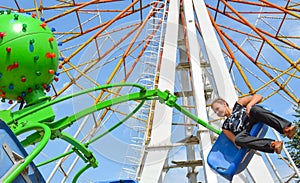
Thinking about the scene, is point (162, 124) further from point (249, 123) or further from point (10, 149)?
point (10, 149)

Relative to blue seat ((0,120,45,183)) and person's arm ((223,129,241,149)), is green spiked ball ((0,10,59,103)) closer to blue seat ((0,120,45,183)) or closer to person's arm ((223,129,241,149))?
blue seat ((0,120,45,183))

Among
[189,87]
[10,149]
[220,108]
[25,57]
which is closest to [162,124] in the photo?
[189,87]

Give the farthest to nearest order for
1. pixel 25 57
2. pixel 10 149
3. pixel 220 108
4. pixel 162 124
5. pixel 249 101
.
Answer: pixel 162 124
pixel 220 108
pixel 249 101
pixel 25 57
pixel 10 149

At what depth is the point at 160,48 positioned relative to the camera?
10062 mm

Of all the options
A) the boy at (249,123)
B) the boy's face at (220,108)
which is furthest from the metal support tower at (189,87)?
the boy at (249,123)

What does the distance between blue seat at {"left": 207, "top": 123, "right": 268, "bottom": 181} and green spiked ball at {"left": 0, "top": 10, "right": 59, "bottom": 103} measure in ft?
6.04

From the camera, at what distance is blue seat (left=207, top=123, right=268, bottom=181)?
177 inches

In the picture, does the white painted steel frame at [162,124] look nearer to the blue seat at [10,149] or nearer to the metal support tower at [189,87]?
the metal support tower at [189,87]

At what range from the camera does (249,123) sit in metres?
4.54

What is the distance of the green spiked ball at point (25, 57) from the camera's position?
4.47 m

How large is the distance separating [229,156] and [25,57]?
2.19m

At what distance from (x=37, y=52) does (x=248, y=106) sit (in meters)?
2.08

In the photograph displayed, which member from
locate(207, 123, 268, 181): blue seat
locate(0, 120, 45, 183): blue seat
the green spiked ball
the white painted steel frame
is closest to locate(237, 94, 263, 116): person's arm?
locate(207, 123, 268, 181): blue seat

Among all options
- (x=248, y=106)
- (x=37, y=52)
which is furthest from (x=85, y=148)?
(x=248, y=106)
